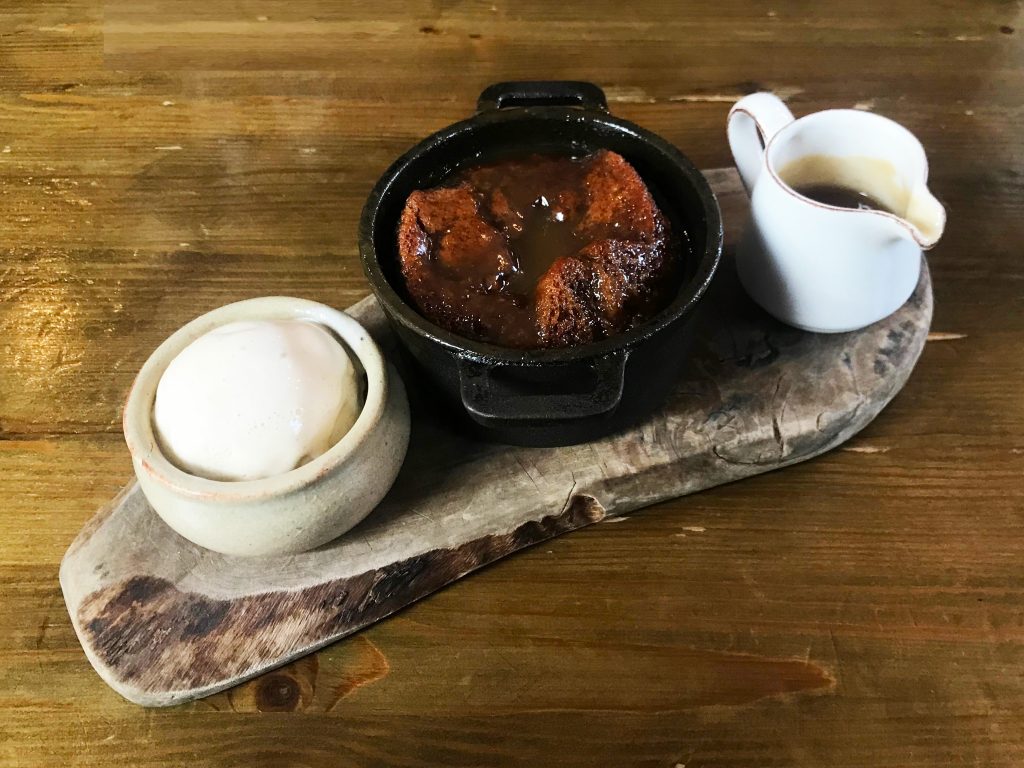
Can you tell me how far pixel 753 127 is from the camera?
1258 millimetres

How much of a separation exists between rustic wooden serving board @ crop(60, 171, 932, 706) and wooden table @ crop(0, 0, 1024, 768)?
44 mm

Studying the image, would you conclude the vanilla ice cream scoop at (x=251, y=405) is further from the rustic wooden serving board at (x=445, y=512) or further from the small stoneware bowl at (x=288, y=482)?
the rustic wooden serving board at (x=445, y=512)

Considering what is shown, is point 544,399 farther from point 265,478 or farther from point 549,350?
point 265,478

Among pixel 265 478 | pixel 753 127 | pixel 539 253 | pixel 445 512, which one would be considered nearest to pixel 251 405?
pixel 265 478

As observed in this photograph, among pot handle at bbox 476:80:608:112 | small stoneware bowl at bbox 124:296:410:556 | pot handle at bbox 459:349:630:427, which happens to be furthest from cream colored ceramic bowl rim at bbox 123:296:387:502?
pot handle at bbox 476:80:608:112

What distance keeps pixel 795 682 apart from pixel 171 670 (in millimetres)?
728

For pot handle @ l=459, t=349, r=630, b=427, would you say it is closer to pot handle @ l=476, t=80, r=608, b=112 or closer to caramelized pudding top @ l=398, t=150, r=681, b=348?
caramelized pudding top @ l=398, t=150, r=681, b=348

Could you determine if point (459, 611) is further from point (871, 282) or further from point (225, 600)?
point (871, 282)

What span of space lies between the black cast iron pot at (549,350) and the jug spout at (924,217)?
24 centimetres

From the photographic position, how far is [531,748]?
969mm

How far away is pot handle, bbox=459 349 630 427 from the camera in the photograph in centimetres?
96

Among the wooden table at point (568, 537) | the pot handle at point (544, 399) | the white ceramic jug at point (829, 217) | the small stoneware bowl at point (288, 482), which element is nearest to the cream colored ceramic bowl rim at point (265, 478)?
the small stoneware bowl at point (288, 482)

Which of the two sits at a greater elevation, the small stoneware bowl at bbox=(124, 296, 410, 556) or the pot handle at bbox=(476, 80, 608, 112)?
the pot handle at bbox=(476, 80, 608, 112)

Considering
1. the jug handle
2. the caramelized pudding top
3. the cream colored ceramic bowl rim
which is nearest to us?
the cream colored ceramic bowl rim
